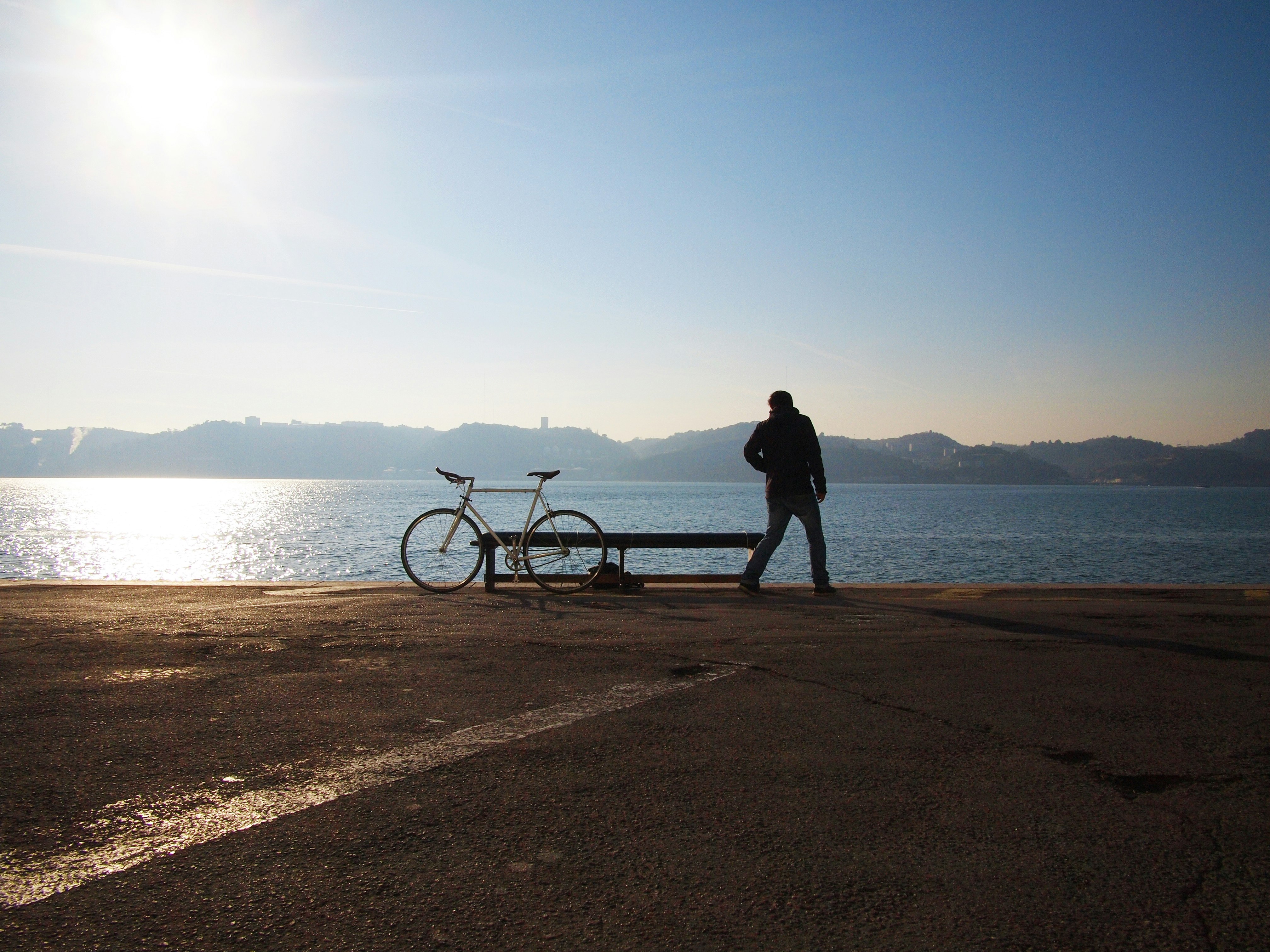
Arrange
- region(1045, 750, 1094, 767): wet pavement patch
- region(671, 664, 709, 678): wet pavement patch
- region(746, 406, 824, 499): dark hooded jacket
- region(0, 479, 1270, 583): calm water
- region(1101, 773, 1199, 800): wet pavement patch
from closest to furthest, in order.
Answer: region(1101, 773, 1199, 800): wet pavement patch
region(1045, 750, 1094, 767): wet pavement patch
region(671, 664, 709, 678): wet pavement patch
region(746, 406, 824, 499): dark hooded jacket
region(0, 479, 1270, 583): calm water

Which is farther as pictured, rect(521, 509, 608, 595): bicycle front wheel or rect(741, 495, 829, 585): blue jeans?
rect(521, 509, 608, 595): bicycle front wheel

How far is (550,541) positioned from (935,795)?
7.22 m

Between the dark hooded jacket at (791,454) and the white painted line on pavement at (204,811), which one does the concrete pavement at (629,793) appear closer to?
the white painted line on pavement at (204,811)

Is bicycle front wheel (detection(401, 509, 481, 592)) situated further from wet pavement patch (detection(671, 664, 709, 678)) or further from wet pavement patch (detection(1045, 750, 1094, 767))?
wet pavement patch (detection(1045, 750, 1094, 767))

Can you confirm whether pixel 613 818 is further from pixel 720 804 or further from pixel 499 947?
pixel 499 947

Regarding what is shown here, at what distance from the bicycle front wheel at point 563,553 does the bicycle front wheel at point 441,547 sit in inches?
29.1

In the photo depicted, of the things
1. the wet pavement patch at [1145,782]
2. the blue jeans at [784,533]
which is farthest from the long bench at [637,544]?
the wet pavement patch at [1145,782]

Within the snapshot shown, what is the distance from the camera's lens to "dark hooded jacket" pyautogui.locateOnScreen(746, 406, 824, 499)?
33.3ft

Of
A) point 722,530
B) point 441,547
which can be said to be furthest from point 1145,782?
point 722,530

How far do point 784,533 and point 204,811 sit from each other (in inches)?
309

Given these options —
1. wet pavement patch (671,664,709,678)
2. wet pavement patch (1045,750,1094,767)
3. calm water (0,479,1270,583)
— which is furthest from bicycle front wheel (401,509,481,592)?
calm water (0,479,1270,583)

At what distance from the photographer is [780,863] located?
258 centimetres

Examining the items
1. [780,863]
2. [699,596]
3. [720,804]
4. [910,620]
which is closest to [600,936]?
[780,863]

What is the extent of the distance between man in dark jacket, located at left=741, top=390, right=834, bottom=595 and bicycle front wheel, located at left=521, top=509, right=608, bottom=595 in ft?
6.10
